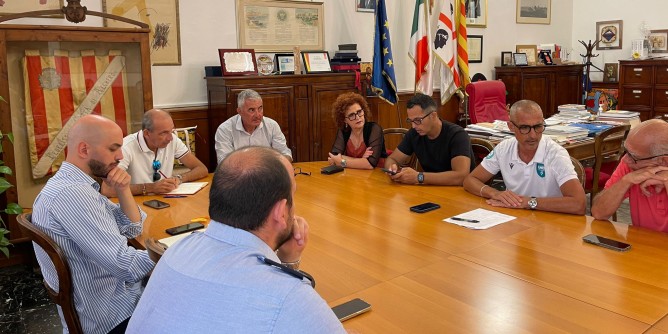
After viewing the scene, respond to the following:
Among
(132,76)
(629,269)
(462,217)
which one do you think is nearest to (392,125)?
(132,76)

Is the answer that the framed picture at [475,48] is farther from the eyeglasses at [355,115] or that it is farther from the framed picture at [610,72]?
the eyeglasses at [355,115]

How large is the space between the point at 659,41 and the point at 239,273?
8578mm

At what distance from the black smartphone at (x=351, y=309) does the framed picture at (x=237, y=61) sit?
3.85 m

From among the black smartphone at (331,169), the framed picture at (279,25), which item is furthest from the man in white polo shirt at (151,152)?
the framed picture at (279,25)

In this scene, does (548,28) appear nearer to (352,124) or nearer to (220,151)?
(352,124)

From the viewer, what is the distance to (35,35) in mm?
3824

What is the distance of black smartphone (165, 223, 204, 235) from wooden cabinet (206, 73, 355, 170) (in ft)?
8.59

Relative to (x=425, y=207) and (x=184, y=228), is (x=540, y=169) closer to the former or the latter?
(x=425, y=207)

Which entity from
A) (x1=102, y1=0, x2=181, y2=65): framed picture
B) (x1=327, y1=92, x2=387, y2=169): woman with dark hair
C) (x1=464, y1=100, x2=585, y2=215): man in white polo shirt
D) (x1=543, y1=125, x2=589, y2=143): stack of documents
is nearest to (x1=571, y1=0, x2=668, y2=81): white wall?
(x1=543, y1=125, x2=589, y2=143): stack of documents

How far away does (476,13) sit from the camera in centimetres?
752

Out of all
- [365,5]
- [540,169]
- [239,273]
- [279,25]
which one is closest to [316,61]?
[279,25]

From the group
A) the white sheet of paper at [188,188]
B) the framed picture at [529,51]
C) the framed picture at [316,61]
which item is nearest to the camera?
the white sheet of paper at [188,188]

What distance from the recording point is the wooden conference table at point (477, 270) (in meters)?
1.54

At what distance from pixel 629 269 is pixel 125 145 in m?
2.78
